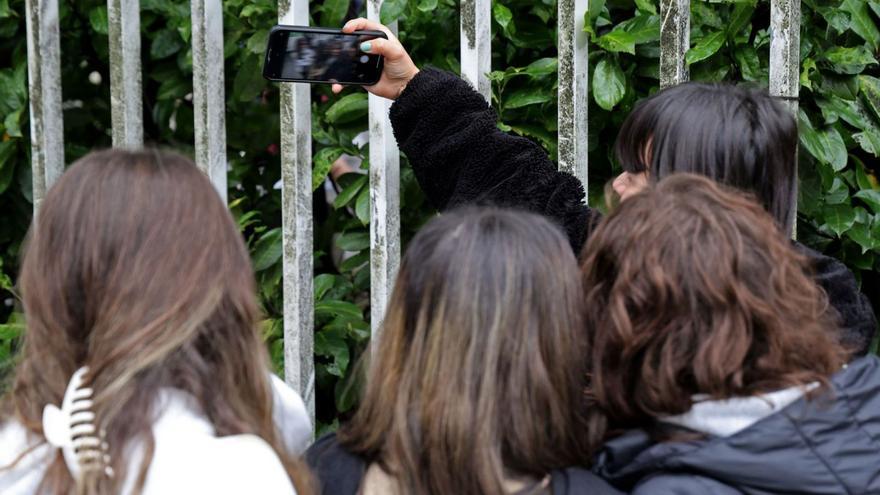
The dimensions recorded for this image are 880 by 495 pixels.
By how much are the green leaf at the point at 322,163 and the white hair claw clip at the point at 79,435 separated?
128 centimetres

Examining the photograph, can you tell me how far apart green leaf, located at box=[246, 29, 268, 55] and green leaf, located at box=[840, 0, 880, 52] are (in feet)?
4.02

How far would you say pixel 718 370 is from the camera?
1463 mm

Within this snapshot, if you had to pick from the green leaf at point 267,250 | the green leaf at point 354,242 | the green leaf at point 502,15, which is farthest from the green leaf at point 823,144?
the green leaf at point 267,250

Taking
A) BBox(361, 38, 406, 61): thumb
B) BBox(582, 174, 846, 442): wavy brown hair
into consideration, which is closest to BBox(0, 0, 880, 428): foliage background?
BBox(361, 38, 406, 61): thumb

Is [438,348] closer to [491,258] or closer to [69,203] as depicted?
[491,258]

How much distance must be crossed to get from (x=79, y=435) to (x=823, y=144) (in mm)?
1534

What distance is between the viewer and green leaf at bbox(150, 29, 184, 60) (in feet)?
9.77

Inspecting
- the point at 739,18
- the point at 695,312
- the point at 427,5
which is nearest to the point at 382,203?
the point at 427,5

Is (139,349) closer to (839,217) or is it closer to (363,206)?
(363,206)

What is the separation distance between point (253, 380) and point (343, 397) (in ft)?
3.90

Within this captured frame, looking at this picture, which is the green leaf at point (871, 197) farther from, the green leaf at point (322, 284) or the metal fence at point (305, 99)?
the green leaf at point (322, 284)

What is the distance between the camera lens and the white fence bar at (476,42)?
7.59ft

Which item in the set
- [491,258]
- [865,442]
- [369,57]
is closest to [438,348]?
[491,258]

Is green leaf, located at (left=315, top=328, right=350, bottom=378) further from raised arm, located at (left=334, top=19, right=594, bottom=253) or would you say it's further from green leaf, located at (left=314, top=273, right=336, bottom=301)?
raised arm, located at (left=334, top=19, right=594, bottom=253)
